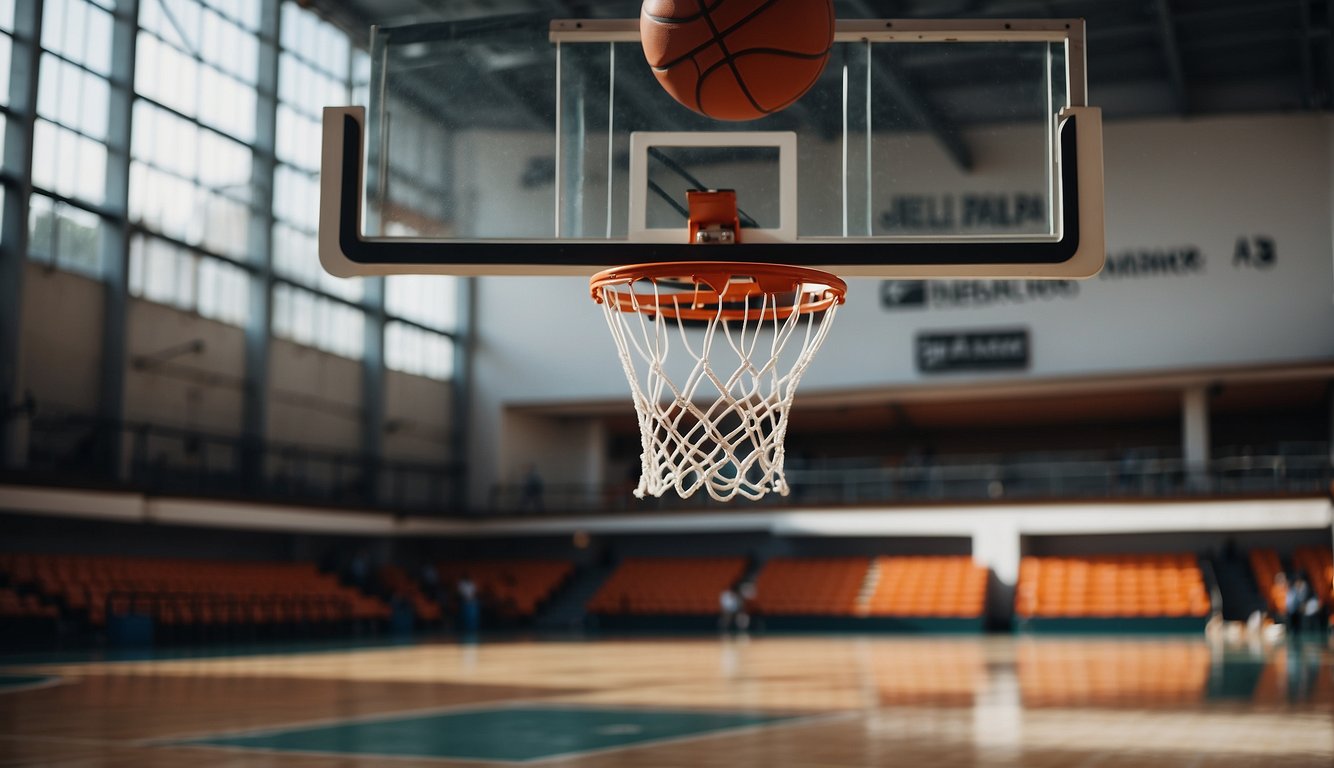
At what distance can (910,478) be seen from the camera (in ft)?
80.2

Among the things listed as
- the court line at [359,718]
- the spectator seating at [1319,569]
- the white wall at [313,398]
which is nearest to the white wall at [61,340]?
the white wall at [313,398]

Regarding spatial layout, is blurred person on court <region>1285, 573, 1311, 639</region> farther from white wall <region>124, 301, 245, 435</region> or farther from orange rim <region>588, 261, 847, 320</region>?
orange rim <region>588, 261, 847, 320</region>

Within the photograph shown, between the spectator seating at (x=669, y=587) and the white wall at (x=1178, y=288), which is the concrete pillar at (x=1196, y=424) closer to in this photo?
Answer: the white wall at (x=1178, y=288)

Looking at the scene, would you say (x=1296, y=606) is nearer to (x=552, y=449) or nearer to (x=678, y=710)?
(x=678, y=710)

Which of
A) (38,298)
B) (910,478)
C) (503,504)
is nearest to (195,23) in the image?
(38,298)

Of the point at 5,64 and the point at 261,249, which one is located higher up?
the point at 5,64

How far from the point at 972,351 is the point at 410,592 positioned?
11.1 m

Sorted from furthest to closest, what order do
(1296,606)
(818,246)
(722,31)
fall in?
(1296,606) < (818,246) < (722,31)

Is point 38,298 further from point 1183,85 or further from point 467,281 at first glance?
point 1183,85

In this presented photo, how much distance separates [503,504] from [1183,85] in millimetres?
15075

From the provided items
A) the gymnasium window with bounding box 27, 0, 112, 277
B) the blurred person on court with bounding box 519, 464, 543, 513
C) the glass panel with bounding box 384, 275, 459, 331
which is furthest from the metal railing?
the gymnasium window with bounding box 27, 0, 112, 277

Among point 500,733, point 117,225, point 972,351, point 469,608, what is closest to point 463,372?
point 469,608

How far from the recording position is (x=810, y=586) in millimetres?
23844

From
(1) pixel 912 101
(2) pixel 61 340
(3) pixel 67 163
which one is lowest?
(1) pixel 912 101
